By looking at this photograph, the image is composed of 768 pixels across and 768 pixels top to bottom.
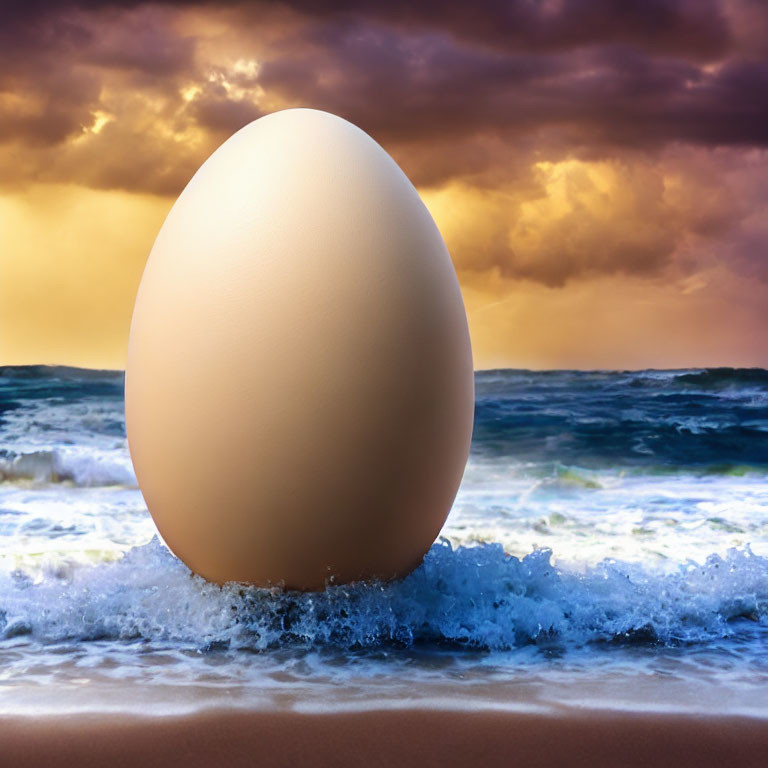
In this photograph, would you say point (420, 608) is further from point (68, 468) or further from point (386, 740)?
point (68, 468)

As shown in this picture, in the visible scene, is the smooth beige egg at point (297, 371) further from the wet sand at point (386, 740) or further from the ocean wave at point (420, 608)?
the wet sand at point (386, 740)

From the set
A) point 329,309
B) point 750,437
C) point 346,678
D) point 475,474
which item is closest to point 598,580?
point 346,678

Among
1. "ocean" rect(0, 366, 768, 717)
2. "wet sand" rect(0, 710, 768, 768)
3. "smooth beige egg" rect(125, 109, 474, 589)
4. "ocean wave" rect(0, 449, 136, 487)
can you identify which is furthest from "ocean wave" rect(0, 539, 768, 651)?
"ocean wave" rect(0, 449, 136, 487)

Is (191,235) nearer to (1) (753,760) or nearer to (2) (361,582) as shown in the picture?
(2) (361,582)

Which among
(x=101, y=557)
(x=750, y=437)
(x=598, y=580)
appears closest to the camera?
(x=598, y=580)

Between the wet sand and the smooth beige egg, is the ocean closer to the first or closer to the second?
the wet sand

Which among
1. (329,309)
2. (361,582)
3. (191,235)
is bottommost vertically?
(361,582)

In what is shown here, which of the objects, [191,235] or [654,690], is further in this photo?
[191,235]

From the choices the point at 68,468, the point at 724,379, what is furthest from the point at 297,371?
Answer: the point at 724,379
